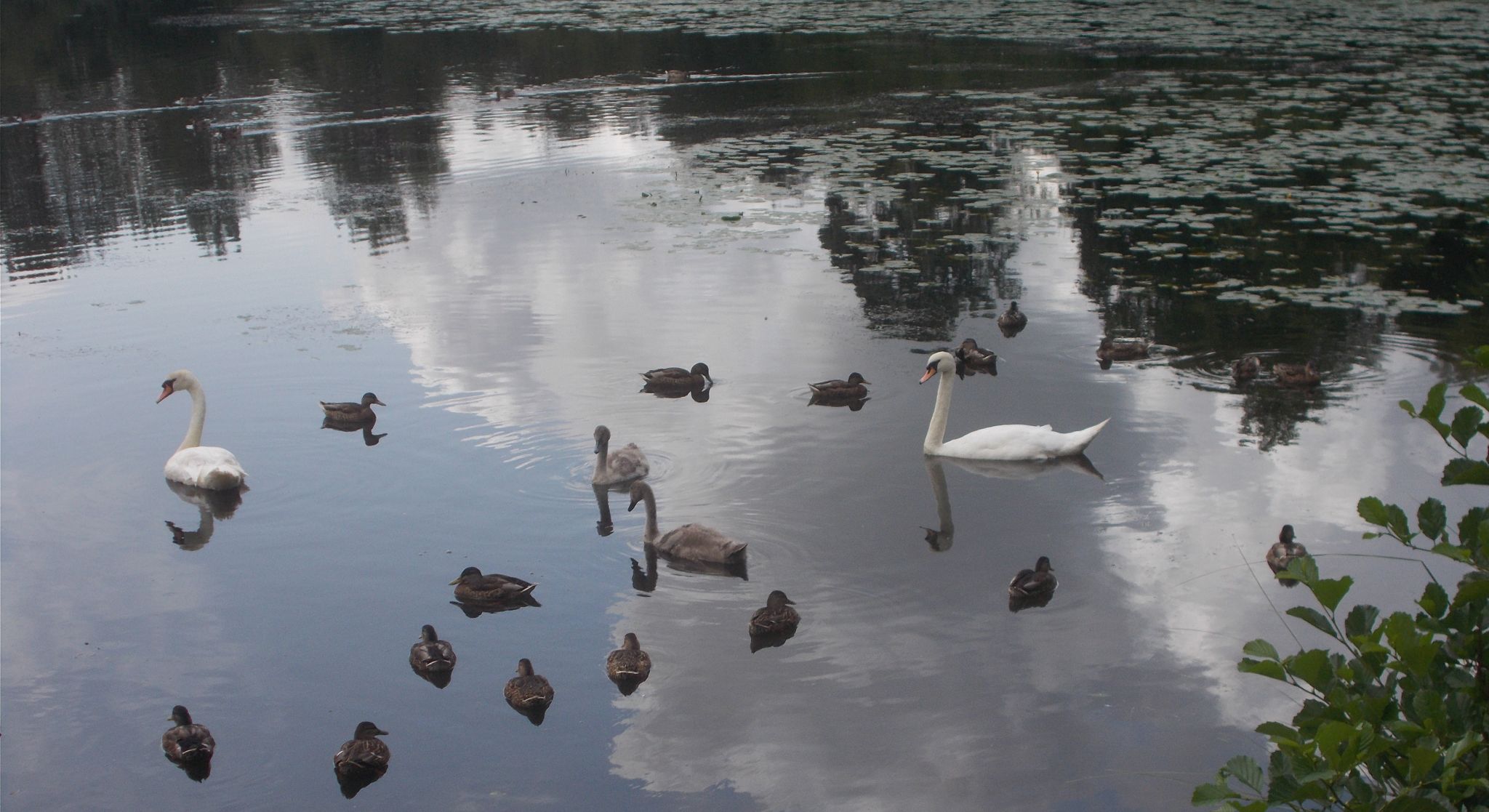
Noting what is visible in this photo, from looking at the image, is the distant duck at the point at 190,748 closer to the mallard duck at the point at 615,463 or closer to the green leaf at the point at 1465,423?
the mallard duck at the point at 615,463

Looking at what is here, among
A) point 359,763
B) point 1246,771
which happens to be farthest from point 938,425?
point 1246,771

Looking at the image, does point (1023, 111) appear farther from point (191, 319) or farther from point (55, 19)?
point (55, 19)

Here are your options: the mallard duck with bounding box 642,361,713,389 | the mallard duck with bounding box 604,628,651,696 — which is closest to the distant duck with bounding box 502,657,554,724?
the mallard duck with bounding box 604,628,651,696

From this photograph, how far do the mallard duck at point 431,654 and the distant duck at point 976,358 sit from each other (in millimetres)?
6573

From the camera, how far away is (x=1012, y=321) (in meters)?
13.9

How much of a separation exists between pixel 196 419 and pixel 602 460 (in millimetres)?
3784

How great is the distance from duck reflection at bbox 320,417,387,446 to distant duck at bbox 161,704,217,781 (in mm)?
4731

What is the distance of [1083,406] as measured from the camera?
11.6 metres

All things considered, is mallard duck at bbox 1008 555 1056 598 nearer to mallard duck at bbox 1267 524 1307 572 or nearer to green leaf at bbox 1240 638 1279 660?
mallard duck at bbox 1267 524 1307 572

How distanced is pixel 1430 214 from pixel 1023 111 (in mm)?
10273

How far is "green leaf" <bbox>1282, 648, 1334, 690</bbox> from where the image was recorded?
3.29m

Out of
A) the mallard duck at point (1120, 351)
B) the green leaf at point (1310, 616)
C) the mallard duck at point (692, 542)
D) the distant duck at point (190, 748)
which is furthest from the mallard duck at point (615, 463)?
the green leaf at point (1310, 616)

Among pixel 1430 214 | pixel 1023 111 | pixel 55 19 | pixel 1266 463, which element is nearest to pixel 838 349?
pixel 1266 463

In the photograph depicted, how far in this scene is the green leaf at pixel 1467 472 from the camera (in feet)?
11.4
